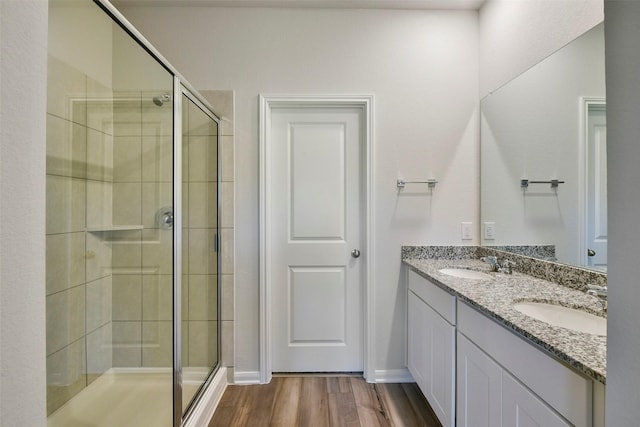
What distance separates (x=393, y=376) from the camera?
213 cm

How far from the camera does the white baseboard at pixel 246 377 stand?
211cm

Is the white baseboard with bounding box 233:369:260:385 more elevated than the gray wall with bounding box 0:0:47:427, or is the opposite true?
the gray wall with bounding box 0:0:47:427

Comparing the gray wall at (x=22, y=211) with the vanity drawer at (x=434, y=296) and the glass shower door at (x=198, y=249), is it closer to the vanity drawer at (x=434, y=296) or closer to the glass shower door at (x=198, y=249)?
the glass shower door at (x=198, y=249)

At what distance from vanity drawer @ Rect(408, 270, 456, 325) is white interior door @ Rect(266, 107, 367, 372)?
429mm

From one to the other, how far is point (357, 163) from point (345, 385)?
1.61m

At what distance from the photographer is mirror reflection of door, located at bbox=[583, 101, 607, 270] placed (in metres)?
1.26

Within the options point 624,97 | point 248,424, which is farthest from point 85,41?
point 248,424

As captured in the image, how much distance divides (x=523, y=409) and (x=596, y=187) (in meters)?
0.99

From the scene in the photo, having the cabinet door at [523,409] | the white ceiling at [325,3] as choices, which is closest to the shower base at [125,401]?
the cabinet door at [523,409]

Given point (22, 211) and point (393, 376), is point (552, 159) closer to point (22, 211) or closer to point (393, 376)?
point (393, 376)

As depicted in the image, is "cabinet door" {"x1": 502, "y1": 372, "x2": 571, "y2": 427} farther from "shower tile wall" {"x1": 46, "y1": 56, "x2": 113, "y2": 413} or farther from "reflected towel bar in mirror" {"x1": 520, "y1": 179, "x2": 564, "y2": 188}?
"shower tile wall" {"x1": 46, "y1": 56, "x2": 113, "y2": 413}

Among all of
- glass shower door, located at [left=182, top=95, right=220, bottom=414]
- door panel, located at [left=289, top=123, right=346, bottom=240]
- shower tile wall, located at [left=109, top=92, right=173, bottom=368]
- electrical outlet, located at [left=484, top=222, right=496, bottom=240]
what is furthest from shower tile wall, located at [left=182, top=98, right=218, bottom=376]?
electrical outlet, located at [left=484, top=222, right=496, bottom=240]

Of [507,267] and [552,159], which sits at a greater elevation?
[552,159]

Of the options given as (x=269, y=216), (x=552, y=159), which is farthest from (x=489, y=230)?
(x=269, y=216)
